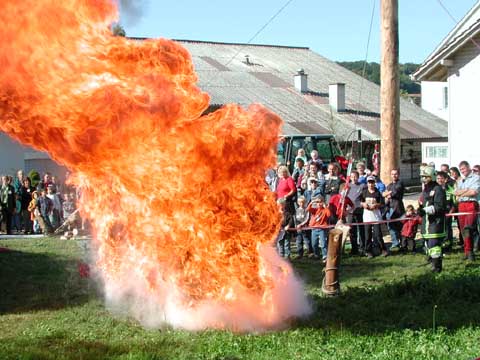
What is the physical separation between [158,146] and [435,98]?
4523 cm

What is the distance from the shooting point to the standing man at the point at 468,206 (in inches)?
500

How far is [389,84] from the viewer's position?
14086mm

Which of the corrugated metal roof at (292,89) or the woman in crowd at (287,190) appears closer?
the woman in crowd at (287,190)

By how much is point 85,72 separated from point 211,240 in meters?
2.43

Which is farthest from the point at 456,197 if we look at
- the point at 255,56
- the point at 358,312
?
the point at 255,56

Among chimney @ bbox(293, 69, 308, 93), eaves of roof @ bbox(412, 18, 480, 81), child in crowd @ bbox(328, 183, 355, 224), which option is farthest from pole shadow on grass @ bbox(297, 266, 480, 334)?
chimney @ bbox(293, 69, 308, 93)

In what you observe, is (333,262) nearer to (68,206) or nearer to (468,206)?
(468,206)

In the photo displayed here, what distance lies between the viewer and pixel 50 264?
13.4 m

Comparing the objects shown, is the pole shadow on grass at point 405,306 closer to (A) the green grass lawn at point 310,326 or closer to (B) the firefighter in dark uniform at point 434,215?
(A) the green grass lawn at point 310,326

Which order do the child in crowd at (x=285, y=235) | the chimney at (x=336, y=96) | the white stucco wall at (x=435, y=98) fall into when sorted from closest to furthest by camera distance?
1. the child in crowd at (x=285, y=235)
2. the chimney at (x=336, y=96)
3. the white stucco wall at (x=435, y=98)

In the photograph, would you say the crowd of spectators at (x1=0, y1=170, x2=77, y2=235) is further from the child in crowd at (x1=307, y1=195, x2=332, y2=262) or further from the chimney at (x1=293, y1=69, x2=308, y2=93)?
the chimney at (x1=293, y1=69, x2=308, y2=93)

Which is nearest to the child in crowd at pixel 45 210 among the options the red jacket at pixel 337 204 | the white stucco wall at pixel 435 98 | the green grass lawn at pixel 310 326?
the green grass lawn at pixel 310 326

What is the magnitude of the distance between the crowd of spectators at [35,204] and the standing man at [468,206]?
33.5ft

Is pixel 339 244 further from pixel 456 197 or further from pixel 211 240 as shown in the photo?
pixel 456 197
